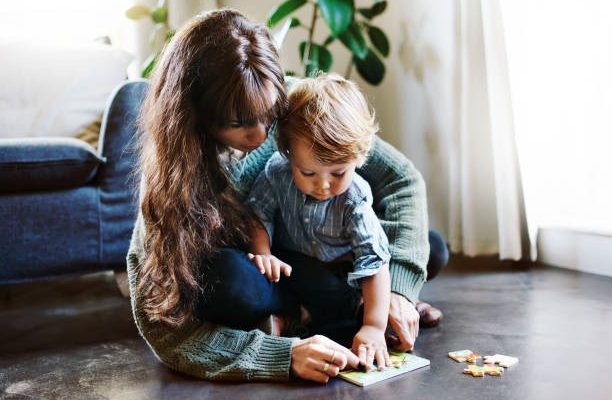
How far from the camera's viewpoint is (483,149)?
7.34ft

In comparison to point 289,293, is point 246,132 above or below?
above

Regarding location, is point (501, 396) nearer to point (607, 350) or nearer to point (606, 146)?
point (607, 350)

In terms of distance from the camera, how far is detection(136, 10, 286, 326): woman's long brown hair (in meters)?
1.09

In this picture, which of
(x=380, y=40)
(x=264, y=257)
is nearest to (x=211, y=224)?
(x=264, y=257)

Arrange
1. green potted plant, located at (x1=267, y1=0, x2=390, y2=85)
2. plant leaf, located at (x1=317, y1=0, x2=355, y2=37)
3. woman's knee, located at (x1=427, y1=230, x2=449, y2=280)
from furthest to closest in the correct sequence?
green potted plant, located at (x1=267, y1=0, x2=390, y2=85), plant leaf, located at (x1=317, y1=0, x2=355, y2=37), woman's knee, located at (x1=427, y1=230, x2=449, y2=280)

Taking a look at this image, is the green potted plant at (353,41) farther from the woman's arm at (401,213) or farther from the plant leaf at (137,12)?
the woman's arm at (401,213)

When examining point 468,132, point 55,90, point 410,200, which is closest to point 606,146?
point 468,132

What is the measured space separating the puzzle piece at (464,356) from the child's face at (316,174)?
0.39m

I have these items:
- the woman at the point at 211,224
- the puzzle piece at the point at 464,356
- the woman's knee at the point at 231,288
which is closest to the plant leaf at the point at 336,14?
the woman at the point at 211,224

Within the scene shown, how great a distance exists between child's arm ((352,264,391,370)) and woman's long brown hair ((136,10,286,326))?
0.32 m

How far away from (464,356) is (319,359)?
0.31 metres

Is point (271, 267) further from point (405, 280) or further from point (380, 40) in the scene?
point (380, 40)

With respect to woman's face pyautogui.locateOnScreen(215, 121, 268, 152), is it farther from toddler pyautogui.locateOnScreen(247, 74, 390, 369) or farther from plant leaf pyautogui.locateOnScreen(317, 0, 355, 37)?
plant leaf pyautogui.locateOnScreen(317, 0, 355, 37)

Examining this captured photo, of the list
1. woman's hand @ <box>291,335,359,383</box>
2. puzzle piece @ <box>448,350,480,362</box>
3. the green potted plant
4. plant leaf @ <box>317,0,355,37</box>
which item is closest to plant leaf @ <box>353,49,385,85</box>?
the green potted plant
